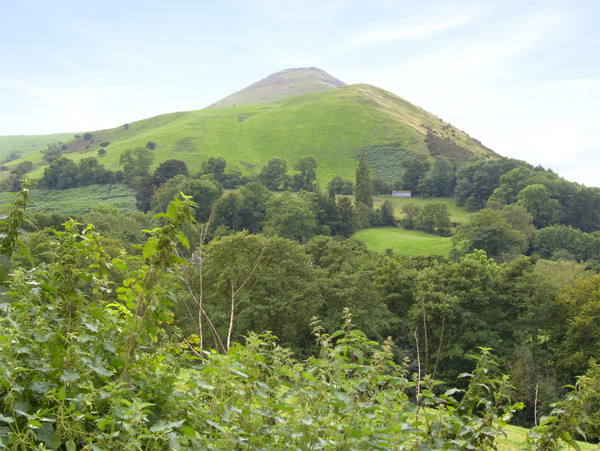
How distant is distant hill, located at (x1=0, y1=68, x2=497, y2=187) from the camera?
10888 cm

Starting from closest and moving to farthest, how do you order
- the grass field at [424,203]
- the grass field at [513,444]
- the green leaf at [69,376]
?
the green leaf at [69,376] → the grass field at [513,444] → the grass field at [424,203]

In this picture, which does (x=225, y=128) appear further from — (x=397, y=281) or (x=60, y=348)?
(x=60, y=348)

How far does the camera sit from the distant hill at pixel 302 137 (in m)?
109

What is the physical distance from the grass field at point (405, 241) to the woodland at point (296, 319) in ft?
13.4

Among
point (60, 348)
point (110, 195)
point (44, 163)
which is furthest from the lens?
point (44, 163)

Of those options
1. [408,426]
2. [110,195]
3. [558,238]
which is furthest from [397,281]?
[110,195]

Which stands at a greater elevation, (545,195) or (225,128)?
(225,128)

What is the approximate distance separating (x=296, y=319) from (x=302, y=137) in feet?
335

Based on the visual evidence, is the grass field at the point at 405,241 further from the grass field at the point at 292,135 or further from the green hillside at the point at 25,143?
the green hillside at the point at 25,143

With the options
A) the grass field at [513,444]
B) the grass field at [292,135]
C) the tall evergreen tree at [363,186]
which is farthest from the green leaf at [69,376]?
the grass field at [292,135]

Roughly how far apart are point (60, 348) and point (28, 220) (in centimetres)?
95

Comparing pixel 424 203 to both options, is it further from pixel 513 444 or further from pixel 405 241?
pixel 513 444

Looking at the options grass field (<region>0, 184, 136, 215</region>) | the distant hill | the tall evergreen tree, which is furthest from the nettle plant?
the distant hill

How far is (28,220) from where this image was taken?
279 centimetres
